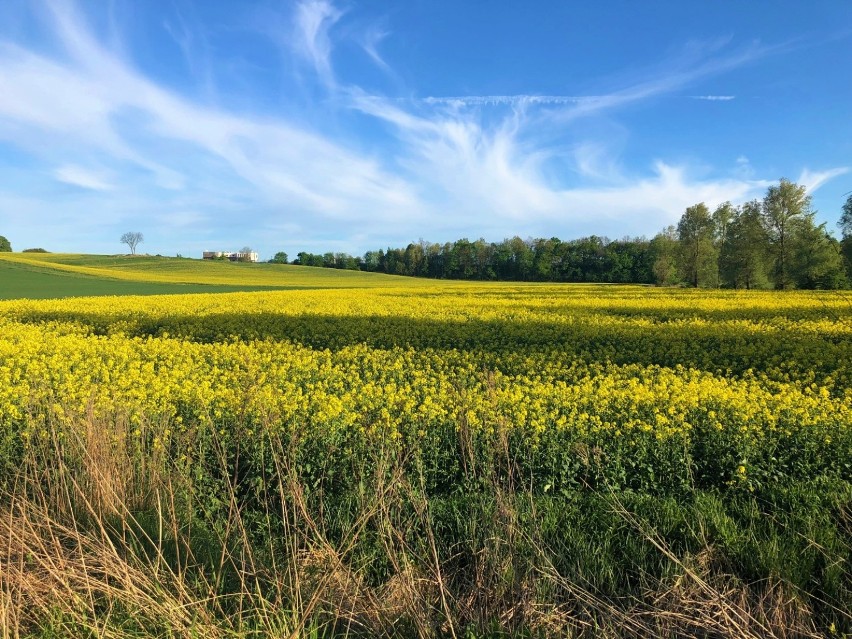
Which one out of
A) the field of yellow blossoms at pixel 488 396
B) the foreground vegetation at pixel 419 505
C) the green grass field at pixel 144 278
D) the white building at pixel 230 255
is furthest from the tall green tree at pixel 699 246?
the white building at pixel 230 255

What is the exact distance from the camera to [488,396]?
18.1ft

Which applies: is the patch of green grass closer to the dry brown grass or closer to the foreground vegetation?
the foreground vegetation

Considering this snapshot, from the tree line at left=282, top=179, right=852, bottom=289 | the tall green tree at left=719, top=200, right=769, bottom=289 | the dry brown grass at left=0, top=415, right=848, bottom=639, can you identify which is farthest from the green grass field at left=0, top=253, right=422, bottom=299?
the dry brown grass at left=0, top=415, right=848, bottom=639

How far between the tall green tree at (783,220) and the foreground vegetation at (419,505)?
155ft

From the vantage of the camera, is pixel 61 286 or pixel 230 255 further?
pixel 230 255

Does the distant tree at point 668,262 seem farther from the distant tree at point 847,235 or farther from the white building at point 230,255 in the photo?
the white building at point 230,255

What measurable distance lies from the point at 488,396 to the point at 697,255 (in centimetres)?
6584

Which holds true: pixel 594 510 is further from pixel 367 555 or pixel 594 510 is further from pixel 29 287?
pixel 29 287

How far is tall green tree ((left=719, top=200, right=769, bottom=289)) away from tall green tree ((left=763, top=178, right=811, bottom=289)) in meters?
0.66

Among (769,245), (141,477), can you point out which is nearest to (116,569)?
(141,477)

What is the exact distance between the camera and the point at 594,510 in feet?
14.0

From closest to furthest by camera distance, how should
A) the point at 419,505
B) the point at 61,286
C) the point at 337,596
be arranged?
the point at 337,596, the point at 419,505, the point at 61,286

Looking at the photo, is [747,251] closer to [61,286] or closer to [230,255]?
[61,286]

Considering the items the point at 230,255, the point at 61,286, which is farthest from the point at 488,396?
the point at 230,255
